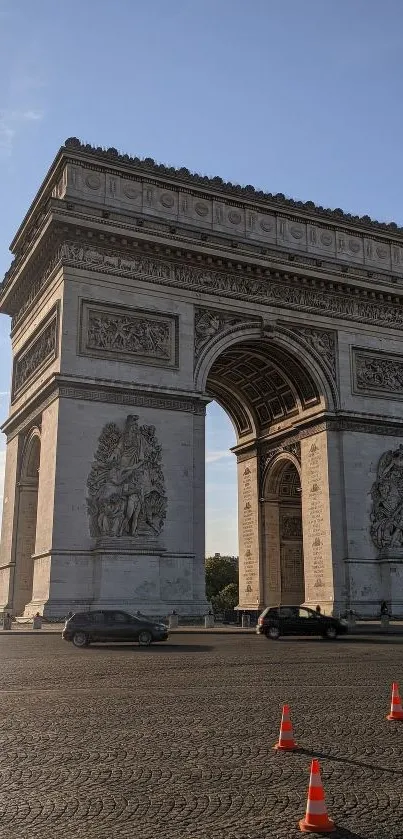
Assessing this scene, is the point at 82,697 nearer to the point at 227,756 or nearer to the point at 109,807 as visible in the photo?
the point at 227,756

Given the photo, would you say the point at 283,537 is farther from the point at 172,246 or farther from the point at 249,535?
the point at 172,246

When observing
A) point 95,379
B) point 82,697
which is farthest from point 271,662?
point 95,379

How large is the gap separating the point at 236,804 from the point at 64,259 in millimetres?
27312

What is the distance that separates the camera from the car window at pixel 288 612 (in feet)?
87.1

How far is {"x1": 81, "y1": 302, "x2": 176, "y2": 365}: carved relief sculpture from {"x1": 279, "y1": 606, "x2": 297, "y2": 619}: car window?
37.1ft

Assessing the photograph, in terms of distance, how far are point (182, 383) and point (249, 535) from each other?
12.6m

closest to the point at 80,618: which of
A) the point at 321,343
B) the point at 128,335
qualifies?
the point at 128,335

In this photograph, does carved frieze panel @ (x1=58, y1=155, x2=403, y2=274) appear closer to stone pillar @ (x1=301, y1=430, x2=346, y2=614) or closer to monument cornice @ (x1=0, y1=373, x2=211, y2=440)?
monument cornice @ (x1=0, y1=373, x2=211, y2=440)

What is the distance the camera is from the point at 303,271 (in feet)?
118

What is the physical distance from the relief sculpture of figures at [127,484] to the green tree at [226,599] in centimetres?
5586

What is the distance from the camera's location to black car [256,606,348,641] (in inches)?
1034

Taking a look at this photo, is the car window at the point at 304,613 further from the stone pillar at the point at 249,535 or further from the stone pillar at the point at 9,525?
the stone pillar at the point at 249,535

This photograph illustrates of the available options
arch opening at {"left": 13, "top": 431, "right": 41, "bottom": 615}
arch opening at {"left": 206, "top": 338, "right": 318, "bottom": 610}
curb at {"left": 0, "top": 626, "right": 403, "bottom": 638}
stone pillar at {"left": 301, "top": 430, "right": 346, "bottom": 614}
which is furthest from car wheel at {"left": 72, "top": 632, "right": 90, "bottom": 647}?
arch opening at {"left": 206, "top": 338, "right": 318, "bottom": 610}

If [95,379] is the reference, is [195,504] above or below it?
below
